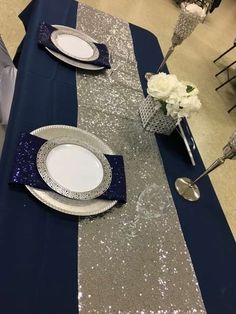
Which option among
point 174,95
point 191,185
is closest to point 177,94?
point 174,95

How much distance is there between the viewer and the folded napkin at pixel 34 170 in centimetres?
70

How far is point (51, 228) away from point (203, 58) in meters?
2.95

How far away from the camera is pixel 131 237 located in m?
0.74

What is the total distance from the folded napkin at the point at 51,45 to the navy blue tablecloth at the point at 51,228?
0.09ft

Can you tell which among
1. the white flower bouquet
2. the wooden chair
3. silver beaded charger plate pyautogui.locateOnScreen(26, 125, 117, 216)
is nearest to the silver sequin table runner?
silver beaded charger plate pyautogui.locateOnScreen(26, 125, 117, 216)

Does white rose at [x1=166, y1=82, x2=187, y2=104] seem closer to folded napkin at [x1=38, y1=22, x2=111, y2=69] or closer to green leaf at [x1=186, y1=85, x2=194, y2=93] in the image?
green leaf at [x1=186, y1=85, x2=194, y2=93]

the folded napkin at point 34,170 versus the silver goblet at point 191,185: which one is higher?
the silver goblet at point 191,185

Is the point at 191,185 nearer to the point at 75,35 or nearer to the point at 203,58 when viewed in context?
the point at 75,35

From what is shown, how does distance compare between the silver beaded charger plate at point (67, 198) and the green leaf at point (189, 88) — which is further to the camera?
the green leaf at point (189, 88)

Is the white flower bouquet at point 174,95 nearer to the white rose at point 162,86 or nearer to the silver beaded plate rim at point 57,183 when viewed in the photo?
the white rose at point 162,86

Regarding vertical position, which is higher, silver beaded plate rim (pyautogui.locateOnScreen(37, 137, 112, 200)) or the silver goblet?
the silver goblet

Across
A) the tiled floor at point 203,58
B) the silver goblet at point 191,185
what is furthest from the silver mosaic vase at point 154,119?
the tiled floor at point 203,58

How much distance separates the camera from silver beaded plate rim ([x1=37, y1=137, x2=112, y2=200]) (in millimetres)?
724

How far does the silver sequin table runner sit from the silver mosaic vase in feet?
0.11
